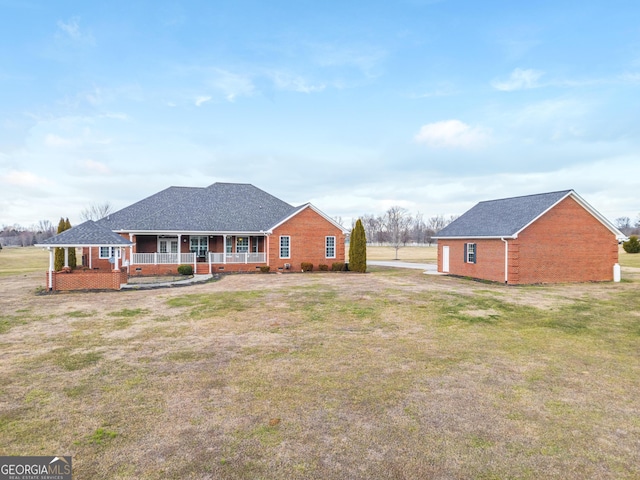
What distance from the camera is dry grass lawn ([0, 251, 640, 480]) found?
463 centimetres

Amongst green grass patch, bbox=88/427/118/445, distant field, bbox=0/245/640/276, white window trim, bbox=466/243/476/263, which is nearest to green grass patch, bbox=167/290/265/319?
green grass patch, bbox=88/427/118/445

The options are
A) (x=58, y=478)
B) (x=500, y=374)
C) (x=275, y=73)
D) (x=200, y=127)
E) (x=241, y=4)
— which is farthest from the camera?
(x=200, y=127)

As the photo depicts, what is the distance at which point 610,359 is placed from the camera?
8875 millimetres

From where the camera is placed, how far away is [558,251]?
2469 centimetres

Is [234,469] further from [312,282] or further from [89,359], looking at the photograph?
[312,282]

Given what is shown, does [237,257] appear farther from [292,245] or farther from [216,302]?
[216,302]

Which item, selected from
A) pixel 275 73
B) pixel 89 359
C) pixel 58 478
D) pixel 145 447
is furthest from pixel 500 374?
pixel 275 73

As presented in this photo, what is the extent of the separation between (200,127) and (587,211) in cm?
2834

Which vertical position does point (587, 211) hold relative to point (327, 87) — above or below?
below

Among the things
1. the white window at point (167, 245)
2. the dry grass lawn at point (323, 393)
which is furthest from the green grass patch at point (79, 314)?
the white window at point (167, 245)

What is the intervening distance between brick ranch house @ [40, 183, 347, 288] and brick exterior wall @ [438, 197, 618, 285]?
12907 millimetres

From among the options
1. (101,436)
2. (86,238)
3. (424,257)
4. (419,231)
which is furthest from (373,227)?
(101,436)

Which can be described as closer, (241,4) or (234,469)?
(234,469)

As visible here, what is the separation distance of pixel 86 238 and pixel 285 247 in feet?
47.8
